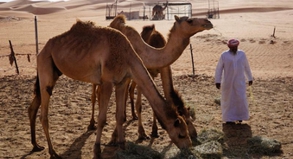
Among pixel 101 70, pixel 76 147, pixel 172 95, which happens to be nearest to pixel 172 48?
pixel 172 95

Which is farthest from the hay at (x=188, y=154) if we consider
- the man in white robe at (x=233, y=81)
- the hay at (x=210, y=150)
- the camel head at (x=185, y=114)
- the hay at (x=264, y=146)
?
the man in white robe at (x=233, y=81)

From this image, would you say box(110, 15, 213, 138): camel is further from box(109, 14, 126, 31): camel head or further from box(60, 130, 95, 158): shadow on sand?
box(60, 130, 95, 158): shadow on sand

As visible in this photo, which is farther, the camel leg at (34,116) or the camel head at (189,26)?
the camel leg at (34,116)

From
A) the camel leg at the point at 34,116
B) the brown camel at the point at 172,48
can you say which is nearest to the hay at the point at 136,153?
the brown camel at the point at 172,48

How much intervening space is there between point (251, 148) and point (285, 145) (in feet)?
2.05

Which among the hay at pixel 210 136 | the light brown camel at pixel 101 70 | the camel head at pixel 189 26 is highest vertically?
the camel head at pixel 189 26

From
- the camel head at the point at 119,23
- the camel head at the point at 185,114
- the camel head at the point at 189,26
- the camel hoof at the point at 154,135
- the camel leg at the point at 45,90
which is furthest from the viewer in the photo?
the camel head at the point at 119,23

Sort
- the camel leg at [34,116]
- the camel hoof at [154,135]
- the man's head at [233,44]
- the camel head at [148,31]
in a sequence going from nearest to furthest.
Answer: the camel leg at [34,116]
the camel hoof at [154,135]
the man's head at [233,44]
the camel head at [148,31]

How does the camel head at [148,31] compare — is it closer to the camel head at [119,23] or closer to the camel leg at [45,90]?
the camel head at [119,23]

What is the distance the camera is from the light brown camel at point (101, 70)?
17.4 ft

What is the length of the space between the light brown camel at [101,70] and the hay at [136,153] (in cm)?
28

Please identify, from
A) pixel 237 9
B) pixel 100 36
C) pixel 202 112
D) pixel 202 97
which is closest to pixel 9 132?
pixel 100 36

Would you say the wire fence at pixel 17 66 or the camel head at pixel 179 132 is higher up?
the camel head at pixel 179 132

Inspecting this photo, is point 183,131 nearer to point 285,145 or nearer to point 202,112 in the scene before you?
point 285,145
